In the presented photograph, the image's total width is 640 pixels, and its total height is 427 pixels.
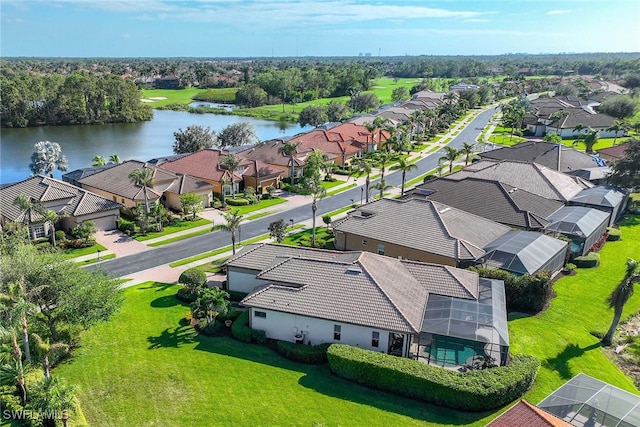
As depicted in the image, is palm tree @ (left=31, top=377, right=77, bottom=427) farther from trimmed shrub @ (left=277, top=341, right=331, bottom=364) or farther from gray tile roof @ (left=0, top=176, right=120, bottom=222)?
gray tile roof @ (left=0, top=176, right=120, bottom=222)

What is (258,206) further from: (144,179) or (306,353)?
(306,353)

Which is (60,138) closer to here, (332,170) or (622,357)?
(332,170)

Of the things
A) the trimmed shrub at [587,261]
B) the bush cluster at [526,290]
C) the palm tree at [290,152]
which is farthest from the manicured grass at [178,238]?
the trimmed shrub at [587,261]

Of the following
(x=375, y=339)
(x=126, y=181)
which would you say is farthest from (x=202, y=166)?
(x=375, y=339)

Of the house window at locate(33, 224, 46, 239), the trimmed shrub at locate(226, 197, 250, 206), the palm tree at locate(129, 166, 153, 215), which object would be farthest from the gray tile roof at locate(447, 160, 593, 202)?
the house window at locate(33, 224, 46, 239)

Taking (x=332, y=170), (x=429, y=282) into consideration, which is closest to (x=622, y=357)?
(x=429, y=282)

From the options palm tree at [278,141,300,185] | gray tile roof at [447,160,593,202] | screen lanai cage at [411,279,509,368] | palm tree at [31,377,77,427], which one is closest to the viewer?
palm tree at [31,377,77,427]
